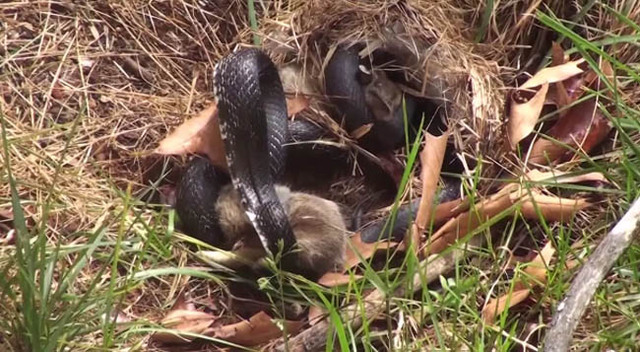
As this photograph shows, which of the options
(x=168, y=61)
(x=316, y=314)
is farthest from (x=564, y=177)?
(x=168, y=61)

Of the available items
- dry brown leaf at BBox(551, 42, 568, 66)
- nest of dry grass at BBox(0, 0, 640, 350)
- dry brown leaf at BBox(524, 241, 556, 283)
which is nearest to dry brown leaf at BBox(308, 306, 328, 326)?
dry brown leaf at BBox(524, 241, 556, 283)

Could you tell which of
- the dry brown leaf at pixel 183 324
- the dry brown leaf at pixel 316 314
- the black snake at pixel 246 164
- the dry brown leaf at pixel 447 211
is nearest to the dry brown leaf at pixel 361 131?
the black snake at pixel 246 164

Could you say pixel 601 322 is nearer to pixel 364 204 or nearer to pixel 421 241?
pixel 421 241

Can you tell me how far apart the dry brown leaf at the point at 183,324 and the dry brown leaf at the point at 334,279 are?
0.35 m

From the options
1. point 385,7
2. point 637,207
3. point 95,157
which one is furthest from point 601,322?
point 95,157

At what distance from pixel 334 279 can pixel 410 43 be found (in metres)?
1.04

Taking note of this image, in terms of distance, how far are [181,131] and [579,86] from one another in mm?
1395

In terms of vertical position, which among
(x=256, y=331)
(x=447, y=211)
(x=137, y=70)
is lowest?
(x=256, y=331)

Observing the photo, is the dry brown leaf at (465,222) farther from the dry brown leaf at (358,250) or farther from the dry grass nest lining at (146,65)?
the dry grass nest lining at (146,65)

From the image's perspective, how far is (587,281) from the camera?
224 cm

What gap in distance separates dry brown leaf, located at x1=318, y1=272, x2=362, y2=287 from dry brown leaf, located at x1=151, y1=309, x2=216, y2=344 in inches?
13.8

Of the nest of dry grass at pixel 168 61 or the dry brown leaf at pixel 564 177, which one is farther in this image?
the nest of dry grass at pixel 168 61

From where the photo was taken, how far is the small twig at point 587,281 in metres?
2.16

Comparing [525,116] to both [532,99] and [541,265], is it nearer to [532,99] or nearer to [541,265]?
[532,99]
